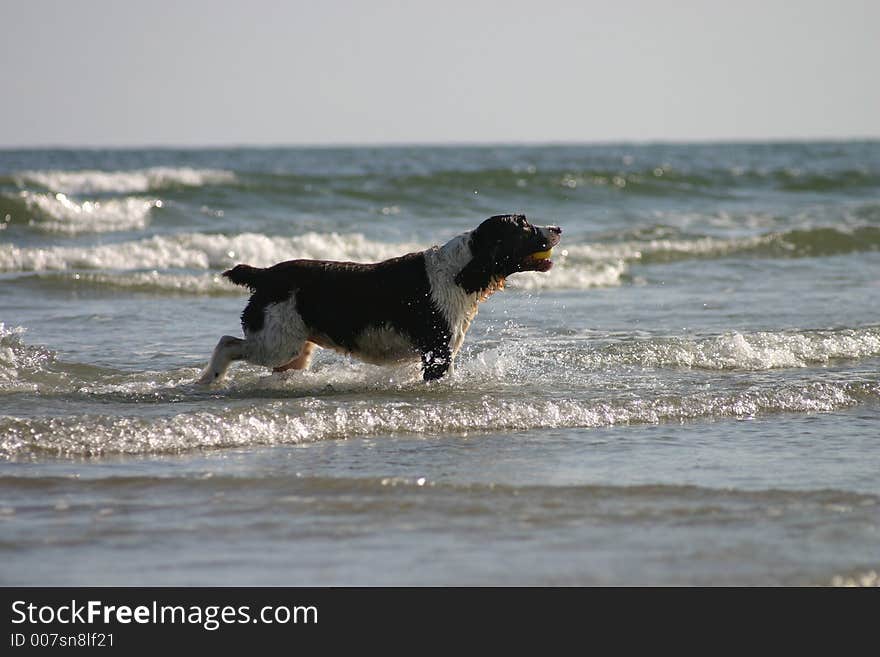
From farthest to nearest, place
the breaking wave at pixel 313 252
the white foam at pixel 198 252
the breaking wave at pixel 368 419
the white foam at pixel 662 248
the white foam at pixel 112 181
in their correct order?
the white foam at pixel 112 181 < the white foam at pixel 662 248 < the white foam at pixel 198 252 < the breaking wave at pixel 313 252 < the breaking wave at pixel 368 419

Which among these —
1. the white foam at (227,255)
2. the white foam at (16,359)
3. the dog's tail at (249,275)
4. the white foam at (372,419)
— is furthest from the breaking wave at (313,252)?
the white foam at (372,419)

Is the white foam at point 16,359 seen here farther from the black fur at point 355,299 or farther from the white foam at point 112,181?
the white foam at point 112,181

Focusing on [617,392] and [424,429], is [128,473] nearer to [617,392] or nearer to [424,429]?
[424,429]

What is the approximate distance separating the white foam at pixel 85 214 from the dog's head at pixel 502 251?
1344 centimetres

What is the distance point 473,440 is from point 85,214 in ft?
54.1

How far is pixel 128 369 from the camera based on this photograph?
9688 millimetres

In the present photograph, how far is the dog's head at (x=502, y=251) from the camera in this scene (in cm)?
887

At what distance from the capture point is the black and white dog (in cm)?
867

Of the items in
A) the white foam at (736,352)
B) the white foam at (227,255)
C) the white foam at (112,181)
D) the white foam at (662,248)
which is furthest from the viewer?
the white foam at (112,181)

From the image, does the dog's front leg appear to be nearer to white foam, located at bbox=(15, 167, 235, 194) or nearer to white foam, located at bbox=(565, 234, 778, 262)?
white foam, located at bbox=(565, 234, 778, 262)

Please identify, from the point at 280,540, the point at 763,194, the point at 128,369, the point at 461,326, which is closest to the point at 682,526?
the point at 280,540

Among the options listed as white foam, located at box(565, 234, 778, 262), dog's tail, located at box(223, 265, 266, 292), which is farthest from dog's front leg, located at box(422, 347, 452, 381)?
white foam, located at box(565, 234, 778, 262)

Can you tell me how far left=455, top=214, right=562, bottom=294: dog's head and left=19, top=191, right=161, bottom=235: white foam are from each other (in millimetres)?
13435
